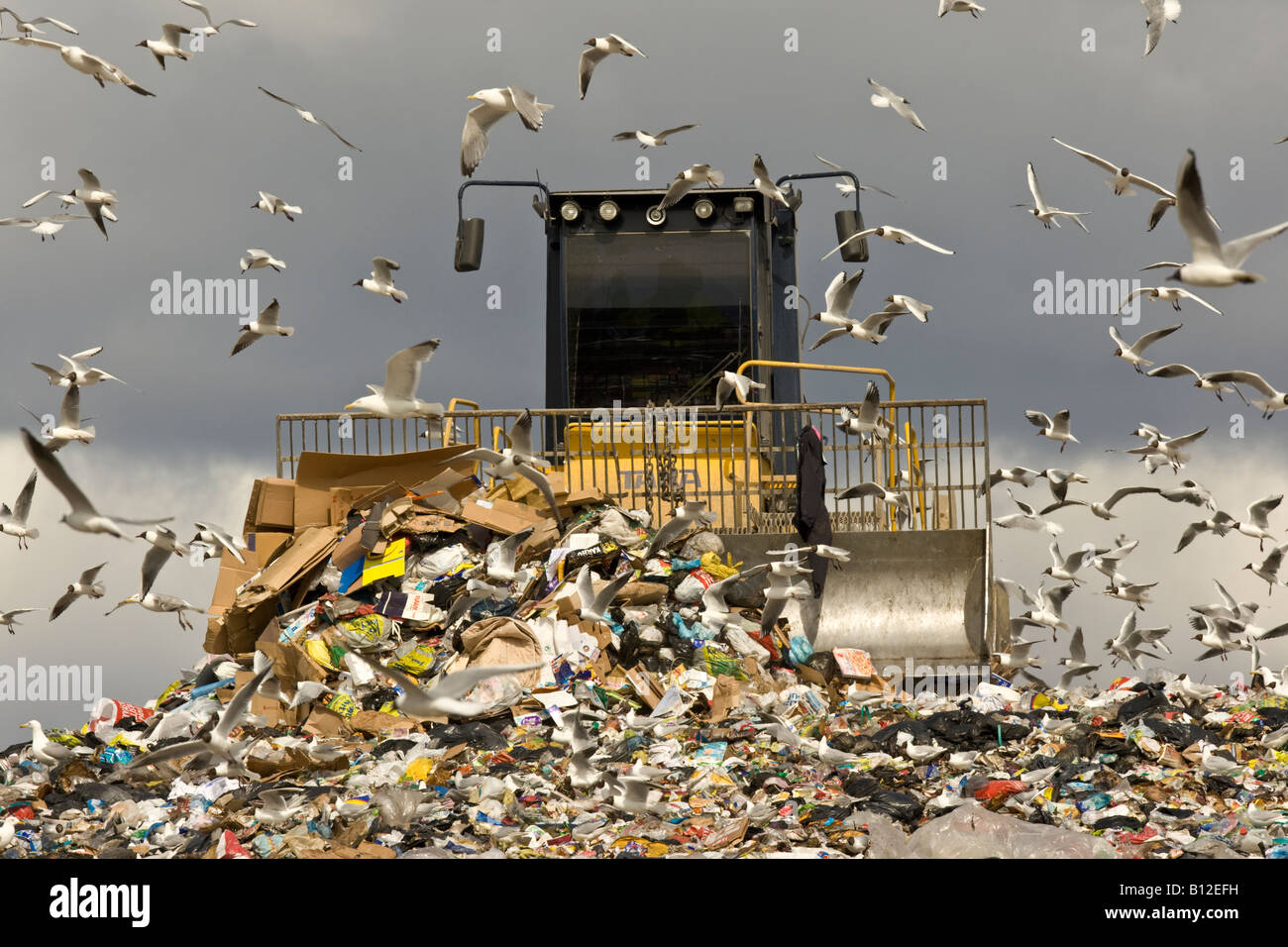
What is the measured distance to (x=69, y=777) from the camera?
8211 mm

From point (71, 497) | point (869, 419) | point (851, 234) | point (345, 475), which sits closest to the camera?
point (71, 497)

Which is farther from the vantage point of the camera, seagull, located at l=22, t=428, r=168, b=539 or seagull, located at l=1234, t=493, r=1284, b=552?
seagull, located at l=1234, t=493, r=1284, b=552

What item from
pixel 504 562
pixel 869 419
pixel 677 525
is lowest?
pixel 504 562

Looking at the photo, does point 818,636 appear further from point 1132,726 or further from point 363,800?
point 363,800

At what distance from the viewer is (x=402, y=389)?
7727 millimetres

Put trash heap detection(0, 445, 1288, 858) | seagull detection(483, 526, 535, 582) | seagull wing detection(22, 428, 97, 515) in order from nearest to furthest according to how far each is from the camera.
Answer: seagull wing detection(22, 428, 97, 515), trash heap detection(0, 445, 1288, 858), seagull detection(483, 526, 535, 582)

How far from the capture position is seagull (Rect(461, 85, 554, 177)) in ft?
25.0

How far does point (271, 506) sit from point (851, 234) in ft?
15.2

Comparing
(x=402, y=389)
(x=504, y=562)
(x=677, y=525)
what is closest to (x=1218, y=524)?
(x=677, y=525)

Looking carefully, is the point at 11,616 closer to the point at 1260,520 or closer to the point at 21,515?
the point at 21,515

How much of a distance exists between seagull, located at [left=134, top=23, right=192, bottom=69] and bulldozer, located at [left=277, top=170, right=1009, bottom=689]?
8.09 feet

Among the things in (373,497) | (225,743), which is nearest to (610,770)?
(225,743)

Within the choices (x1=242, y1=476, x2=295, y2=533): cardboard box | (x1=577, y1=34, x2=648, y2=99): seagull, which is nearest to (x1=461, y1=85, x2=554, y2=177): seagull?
(x1=577, y1=34, x2=648, y2=99): seagull

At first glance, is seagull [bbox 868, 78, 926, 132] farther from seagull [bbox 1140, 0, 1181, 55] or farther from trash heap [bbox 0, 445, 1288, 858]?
trash heap [bbox 0, 445, 1288, 858]
